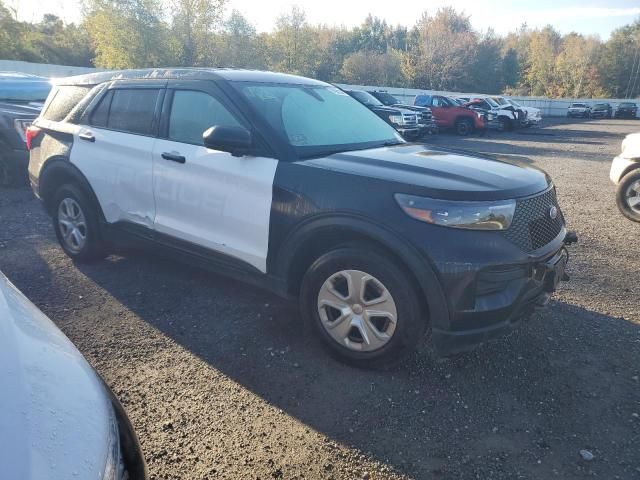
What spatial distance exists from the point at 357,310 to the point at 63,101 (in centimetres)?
367

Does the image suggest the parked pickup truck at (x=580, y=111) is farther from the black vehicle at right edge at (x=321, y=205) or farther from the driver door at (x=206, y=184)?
the driver door at (x=206, y=184)

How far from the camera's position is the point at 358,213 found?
2875mm

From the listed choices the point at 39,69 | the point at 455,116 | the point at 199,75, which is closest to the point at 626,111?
the point at 455,116

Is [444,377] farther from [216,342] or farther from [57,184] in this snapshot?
[57,184]

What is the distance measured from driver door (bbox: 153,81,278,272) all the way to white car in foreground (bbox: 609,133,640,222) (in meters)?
5.72

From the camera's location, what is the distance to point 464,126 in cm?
2206

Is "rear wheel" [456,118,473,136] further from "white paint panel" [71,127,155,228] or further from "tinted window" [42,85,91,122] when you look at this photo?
"white paint panel" [71,127,155,228]

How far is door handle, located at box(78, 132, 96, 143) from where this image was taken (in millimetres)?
4324

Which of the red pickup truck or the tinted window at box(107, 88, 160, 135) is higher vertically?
the red pickup truck

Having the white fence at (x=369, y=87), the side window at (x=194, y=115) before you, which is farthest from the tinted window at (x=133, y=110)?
the white fence at (x=369, y=87)

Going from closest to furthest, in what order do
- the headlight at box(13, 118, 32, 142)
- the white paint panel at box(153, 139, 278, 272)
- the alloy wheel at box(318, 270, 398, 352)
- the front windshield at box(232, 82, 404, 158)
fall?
the alloy wheel at box(318, 270, 398, 352)
the white paint panel at box(153, 139, 278, 272)
the front windshield at box(232, 82, 404, 158)
the headlight at box(13, 118, 32, 142)

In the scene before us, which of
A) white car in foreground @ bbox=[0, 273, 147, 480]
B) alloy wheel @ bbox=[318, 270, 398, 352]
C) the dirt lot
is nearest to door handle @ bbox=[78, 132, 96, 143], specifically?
the dirt lot

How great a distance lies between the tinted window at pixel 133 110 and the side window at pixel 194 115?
265 mm

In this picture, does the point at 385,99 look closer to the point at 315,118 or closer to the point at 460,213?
the point at 315,118
